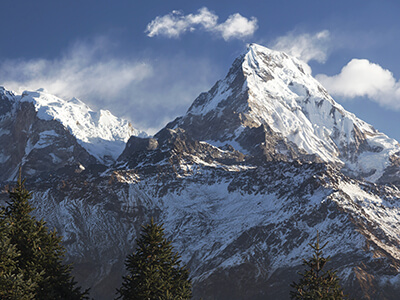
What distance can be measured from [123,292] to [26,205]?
13915 millimetres

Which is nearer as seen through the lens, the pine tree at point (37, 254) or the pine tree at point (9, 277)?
the pine tree at point (9, 277)

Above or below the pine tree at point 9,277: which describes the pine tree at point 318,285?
below

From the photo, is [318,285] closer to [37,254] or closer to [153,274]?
[153,274]

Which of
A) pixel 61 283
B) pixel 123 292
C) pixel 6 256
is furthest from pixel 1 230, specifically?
pixel 123 292

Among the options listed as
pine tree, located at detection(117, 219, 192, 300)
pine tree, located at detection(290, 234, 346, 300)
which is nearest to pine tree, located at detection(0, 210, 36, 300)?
pine tree, located at detection(117, 219, 192, 300)

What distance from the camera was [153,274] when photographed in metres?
61.3

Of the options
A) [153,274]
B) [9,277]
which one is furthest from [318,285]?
[9,277]

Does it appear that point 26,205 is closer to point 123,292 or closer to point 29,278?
point 29,278

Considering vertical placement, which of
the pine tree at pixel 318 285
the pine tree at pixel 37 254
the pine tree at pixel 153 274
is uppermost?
the pine tree at pixel 37 254

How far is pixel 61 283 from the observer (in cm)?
6025

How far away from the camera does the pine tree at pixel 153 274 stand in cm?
6112

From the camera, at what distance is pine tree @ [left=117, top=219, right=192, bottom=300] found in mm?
61125

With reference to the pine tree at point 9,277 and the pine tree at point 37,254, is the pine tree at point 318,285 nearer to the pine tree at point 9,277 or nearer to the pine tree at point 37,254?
the pine tree at point 37,254

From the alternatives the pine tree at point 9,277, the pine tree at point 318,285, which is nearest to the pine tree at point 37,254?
the pine tree at point 9,277
